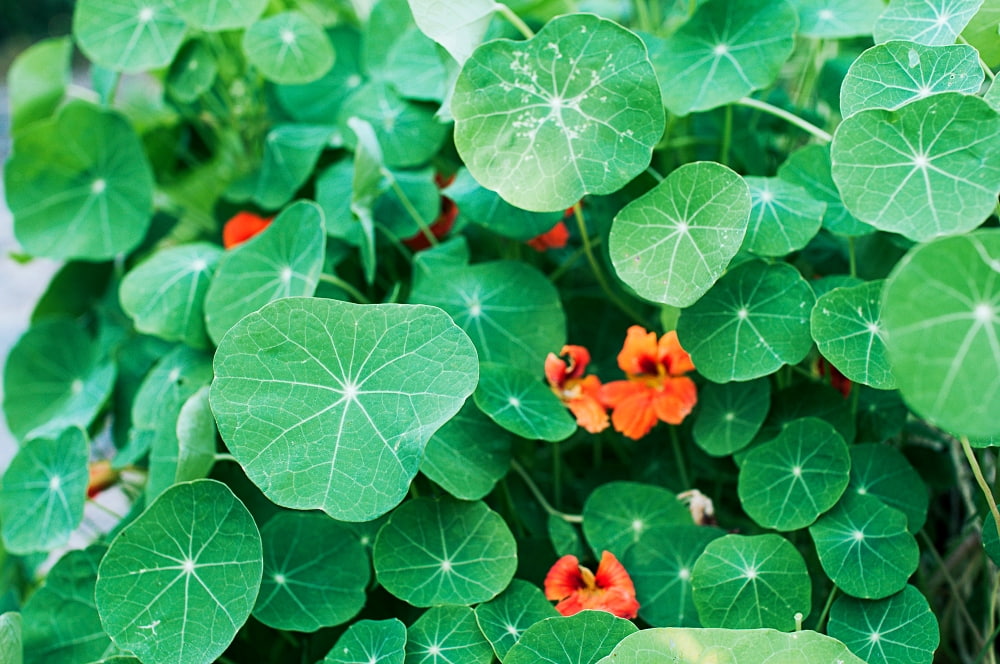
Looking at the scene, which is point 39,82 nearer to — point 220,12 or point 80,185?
point 80,185

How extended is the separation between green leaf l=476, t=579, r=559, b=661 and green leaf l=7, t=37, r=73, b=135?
4.02 ft

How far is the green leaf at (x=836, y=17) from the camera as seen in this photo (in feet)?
3.26

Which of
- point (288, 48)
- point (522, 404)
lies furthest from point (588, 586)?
point (288, 48)

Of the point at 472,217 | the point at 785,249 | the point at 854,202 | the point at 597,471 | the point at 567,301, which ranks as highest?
the point at 854,202

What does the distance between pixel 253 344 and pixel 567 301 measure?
488mm

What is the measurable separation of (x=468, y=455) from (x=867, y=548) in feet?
1.30

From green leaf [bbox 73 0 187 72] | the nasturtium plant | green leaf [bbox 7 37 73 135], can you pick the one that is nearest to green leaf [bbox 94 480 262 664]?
the nasturtium plant

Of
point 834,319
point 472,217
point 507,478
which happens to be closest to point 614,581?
point 507,478

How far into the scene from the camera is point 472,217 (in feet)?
3.20

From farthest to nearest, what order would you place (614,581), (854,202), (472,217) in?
(472,217), (614,581), (854,202)

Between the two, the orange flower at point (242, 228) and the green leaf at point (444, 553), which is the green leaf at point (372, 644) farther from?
the orange flower at point (242, 228)

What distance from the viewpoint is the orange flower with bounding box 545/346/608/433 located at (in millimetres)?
868

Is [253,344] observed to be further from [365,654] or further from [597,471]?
[597,471]

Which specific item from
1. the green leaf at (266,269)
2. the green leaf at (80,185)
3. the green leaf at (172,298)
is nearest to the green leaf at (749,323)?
the green leaf at (266,269)
